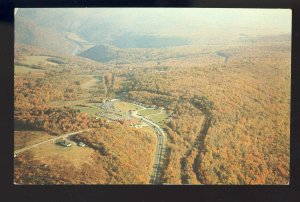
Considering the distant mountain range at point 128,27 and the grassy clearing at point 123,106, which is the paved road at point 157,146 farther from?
the distant mountain range at point 128,27

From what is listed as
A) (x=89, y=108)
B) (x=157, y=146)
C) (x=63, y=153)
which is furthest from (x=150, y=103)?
(x=63, y=153)

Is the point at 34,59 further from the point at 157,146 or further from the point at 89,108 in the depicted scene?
the point at 157,146

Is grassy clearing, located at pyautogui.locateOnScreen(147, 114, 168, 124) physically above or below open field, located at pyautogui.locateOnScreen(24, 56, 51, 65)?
below

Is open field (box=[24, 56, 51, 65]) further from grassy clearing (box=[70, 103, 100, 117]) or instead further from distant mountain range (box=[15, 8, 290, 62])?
grassy clearing (box=[70, 103, 100, 117])

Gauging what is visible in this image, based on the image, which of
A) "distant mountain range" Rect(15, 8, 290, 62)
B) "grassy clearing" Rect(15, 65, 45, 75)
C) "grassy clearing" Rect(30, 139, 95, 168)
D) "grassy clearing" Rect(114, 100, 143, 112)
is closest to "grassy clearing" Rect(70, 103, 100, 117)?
"grassy clearing" Rect(114, 100, 143, 112)

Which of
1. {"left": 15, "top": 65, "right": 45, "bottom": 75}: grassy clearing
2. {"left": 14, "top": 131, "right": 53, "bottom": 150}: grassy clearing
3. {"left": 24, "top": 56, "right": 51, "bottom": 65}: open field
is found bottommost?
{"left": 14, "top": 131, "right": 53, "bottom": 150}: grassy clearing

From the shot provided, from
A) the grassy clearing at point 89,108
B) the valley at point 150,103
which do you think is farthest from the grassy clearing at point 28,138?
the grassy clearing at point 89,108

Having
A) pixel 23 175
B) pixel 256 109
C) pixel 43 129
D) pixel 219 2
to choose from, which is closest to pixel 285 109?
pixel 256 109
